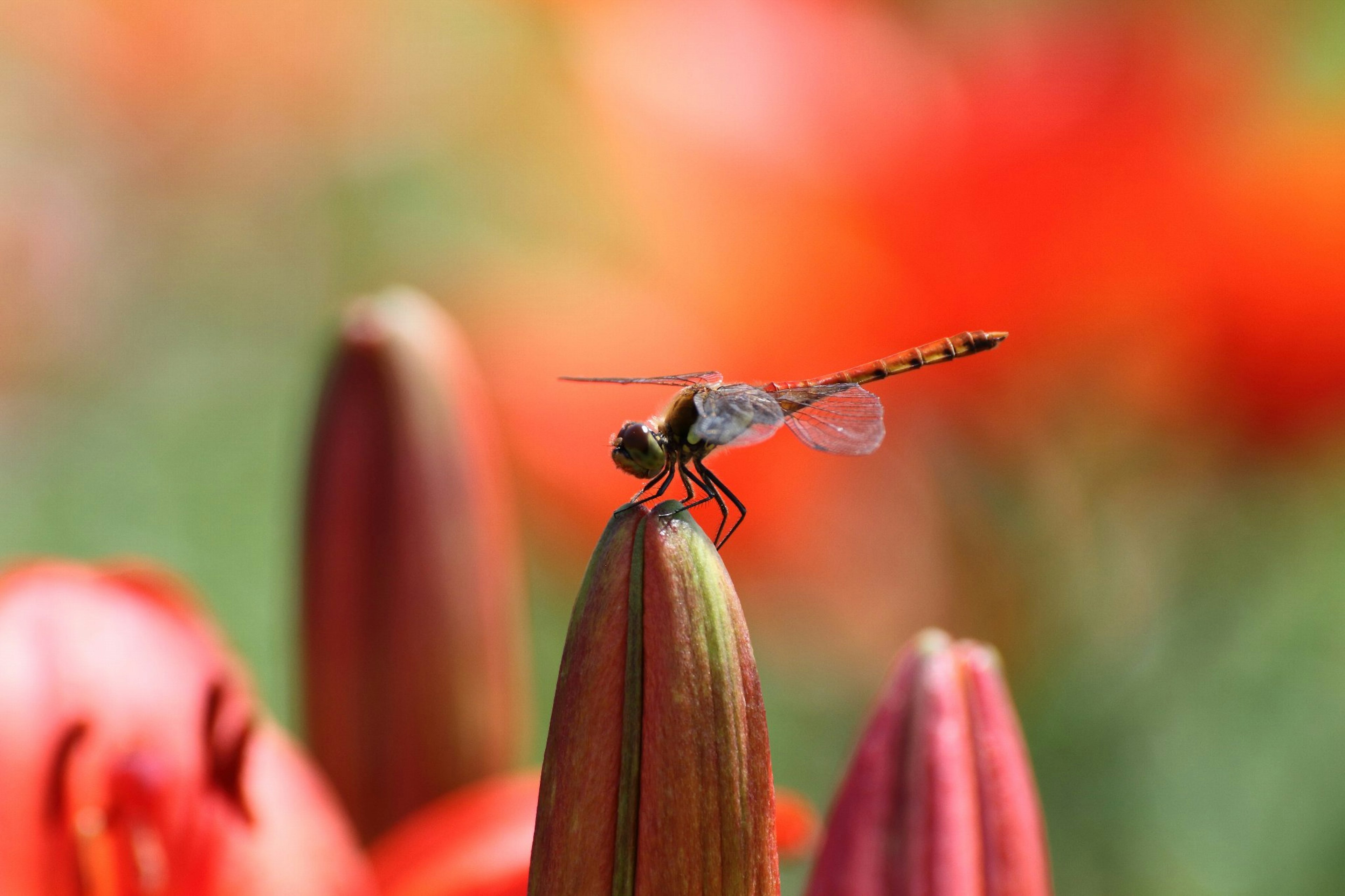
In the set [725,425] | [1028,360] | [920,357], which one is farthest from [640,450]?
[1028,360]

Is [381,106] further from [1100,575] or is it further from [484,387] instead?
[1100,575]

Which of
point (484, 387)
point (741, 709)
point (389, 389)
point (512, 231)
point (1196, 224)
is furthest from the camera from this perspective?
point (512, 231)

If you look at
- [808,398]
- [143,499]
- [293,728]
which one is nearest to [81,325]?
[143,499]

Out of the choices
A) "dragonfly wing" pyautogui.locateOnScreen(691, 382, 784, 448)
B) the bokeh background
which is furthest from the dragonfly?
the bokeh background

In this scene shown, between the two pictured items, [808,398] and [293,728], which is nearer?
[808,398]

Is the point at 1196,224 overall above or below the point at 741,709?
above

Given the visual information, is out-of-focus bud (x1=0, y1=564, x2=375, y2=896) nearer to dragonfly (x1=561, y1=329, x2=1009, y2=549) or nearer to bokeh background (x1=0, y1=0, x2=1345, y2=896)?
dragonfly (x1=561, y1=329, x2=1009, y2=549)
